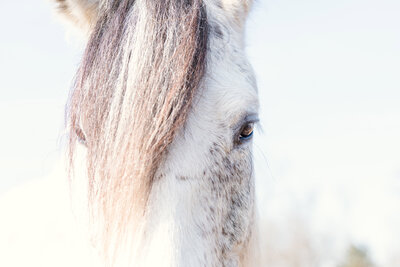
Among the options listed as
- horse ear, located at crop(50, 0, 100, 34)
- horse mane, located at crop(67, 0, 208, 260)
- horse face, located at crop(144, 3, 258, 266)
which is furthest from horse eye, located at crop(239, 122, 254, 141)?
horse ear, located at crop(50, 0, 100, 34)

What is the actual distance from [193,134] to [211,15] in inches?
31.6

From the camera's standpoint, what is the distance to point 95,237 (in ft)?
7.44

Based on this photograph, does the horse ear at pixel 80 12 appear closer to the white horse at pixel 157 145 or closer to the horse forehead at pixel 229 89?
the white horse at pixel 157 145

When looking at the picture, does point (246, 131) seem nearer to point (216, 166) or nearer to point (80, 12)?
point (216, 166)

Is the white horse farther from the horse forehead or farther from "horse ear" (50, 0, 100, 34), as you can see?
"horse ear" (50, 0, 100, 34)

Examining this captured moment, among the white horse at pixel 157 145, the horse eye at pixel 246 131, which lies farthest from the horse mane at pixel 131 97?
the horse eye at pixel 246 131

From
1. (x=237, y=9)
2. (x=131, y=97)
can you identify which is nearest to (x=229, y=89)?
(x=131, y=97)

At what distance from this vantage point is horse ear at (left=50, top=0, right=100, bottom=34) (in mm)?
2938

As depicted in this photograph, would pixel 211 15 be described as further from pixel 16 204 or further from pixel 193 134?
pixel 16 204

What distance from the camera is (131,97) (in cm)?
222

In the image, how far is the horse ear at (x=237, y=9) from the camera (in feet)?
10.4

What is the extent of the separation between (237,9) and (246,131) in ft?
3.12

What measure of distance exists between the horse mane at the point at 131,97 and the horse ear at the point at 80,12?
360 mm

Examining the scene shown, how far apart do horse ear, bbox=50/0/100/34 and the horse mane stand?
36 cm
